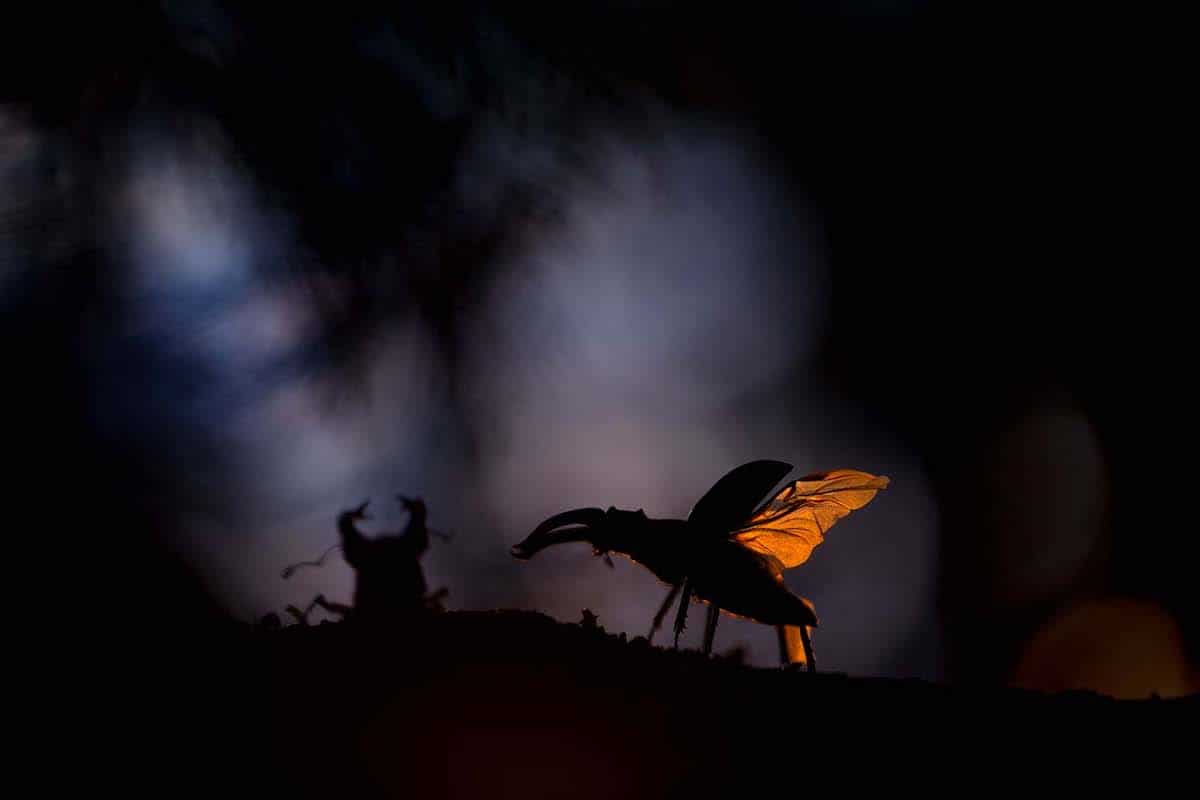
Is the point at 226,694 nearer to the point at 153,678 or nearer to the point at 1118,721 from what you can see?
the point at 153,678

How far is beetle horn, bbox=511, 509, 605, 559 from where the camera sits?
138 inches

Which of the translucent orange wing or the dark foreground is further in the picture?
the translucent orange wing

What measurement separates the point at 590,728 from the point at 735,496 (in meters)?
1.73

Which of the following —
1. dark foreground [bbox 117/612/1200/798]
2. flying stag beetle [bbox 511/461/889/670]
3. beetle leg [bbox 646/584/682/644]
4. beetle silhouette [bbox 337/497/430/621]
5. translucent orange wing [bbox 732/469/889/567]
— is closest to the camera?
dark foreground [bbox 117/612/1200/798]

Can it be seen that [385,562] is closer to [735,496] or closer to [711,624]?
[711,624]

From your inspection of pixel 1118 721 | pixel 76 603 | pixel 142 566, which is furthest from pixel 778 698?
pixel 142 566

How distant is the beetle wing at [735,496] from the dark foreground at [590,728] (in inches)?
41.5

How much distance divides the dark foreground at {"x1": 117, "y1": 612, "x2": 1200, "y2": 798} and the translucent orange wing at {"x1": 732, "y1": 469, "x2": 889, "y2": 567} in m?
1.47

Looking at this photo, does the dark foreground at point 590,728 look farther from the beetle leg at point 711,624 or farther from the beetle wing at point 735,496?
Answer: the beetle wing at point 735,496

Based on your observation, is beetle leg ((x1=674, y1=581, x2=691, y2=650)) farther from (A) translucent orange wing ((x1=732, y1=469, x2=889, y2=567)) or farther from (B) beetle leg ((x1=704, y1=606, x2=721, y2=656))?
(A) translucent orange wing ((x1=732, y1=469, x2=889, y2=567))

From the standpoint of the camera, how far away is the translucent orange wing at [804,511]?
Result: 12.3 feet

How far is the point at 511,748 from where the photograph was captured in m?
1.96

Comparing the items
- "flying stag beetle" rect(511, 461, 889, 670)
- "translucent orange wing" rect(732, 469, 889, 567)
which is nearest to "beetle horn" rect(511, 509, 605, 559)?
"flying stag beetle" rect(511, 461, 889, 670)

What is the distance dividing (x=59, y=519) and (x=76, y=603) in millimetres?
2803
